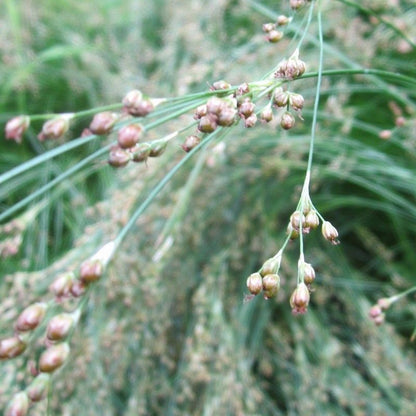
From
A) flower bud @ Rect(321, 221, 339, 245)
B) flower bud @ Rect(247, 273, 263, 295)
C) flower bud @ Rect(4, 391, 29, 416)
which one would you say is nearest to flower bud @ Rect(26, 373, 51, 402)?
flower bud @ Rect(4, 391, 29, 416)

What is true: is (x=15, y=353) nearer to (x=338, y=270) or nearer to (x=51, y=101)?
(x=338, y=270)

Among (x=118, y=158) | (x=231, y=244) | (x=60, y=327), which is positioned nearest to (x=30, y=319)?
(x=60, y=327)

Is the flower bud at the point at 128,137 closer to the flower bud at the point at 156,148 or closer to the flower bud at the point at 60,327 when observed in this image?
the flower bud at the point at 156,148

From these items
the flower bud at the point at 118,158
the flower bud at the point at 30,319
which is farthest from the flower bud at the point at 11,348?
the flower bud at the point at 118,158

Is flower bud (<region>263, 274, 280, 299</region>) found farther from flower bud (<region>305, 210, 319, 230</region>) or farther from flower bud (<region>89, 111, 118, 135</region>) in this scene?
flower bud (<region>89, 111, 118, 135</region>)

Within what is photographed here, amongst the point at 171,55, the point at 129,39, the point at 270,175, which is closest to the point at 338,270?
the point at 270,175
